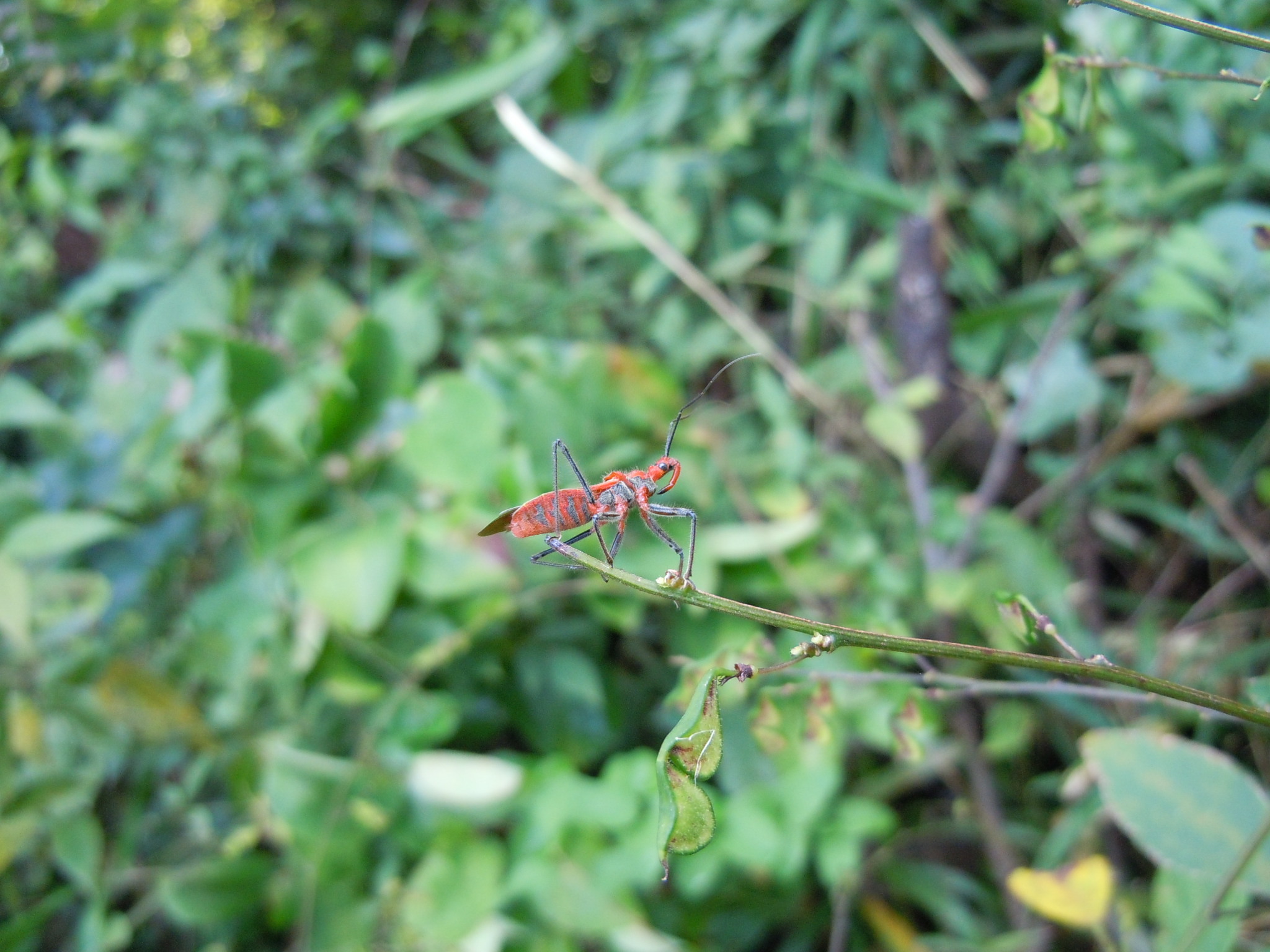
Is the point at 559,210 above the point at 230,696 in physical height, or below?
above

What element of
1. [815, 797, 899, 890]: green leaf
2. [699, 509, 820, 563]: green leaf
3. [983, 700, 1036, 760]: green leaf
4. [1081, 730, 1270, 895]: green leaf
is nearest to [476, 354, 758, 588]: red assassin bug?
[1081, 730, 1270, 895]: green leaf

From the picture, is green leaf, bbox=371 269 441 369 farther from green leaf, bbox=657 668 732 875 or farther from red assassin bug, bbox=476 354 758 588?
green leaf, bbox=657 668 732 875

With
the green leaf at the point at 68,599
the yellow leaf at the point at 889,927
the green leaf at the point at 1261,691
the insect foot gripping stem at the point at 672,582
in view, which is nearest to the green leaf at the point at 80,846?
the green leaf at the point at 68,599

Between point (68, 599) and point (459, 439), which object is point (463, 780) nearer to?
point (459, 439)

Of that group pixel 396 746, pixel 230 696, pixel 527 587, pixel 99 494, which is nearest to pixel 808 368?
pixel 527 587

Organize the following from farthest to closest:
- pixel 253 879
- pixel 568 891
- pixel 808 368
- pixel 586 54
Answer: pixel 586 54, pixel 808 368, pixel 253 879, pixel 568 891

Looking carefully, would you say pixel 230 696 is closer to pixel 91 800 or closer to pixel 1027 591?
pixel 91 800
